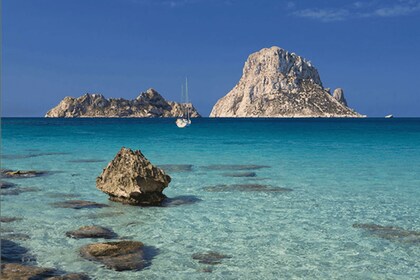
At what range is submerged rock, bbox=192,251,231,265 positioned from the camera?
35.2ft

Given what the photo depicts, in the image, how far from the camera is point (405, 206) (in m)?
17.2

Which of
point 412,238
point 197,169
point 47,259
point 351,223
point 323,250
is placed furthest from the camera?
point 197,169

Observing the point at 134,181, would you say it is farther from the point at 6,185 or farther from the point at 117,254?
the point at 6,185

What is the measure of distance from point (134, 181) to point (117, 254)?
6250 mm

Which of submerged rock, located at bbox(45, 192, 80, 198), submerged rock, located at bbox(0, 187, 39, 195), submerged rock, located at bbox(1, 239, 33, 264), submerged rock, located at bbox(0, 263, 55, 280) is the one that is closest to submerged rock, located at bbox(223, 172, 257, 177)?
submerged rock, located at bbox(45, 192, 80, 198)

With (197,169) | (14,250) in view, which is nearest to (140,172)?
(14,250)

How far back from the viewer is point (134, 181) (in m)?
16.9

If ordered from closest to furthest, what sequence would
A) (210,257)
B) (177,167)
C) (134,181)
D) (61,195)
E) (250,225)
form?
(210,257), (250,225), (134,181), (61,195), (177,167)

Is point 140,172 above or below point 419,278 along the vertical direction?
above

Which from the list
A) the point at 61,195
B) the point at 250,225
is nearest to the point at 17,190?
the point at 61,195

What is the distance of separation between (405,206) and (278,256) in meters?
8.40

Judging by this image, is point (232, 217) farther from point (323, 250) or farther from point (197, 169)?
point (197, 169)

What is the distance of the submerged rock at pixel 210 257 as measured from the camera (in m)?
10.7

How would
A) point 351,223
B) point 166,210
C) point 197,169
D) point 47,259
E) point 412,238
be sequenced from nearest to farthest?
point 47,259, point 412,238, point 351,223, point 166,210, point 197,169
